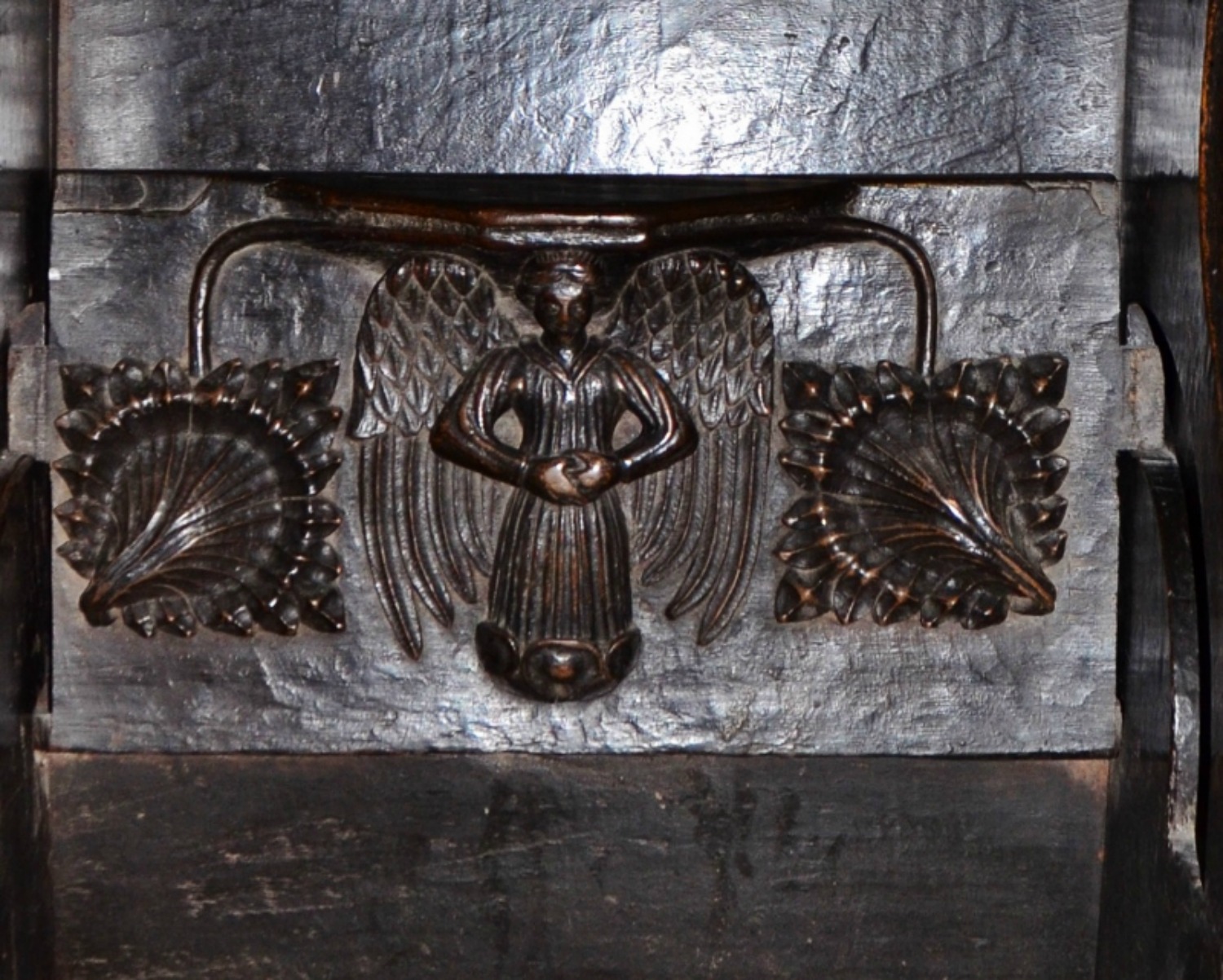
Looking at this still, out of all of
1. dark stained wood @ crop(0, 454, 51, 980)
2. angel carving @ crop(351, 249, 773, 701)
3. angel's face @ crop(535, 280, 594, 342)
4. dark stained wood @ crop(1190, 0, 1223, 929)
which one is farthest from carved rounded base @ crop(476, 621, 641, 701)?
dark stained wood @ crop(1190, 0, 1223, 929)

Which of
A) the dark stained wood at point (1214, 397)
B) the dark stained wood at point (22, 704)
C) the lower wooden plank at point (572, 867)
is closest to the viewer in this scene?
the dark stained wood at point (1214, 397)

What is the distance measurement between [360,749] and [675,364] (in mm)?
493

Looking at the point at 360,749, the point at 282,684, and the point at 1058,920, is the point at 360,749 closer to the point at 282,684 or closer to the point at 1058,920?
the point at 282,684

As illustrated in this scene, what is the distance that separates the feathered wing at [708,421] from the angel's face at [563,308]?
0.17ft

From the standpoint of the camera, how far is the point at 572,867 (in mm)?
1740

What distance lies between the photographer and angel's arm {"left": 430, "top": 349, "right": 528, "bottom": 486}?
5.42 ft

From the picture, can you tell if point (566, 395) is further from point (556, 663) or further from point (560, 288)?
point (556, 663)

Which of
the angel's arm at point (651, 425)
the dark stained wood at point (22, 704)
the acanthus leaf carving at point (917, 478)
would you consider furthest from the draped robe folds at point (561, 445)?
the dark stained wood at point (22, 704)

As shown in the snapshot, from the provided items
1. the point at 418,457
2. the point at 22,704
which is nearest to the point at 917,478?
the point at 418,457

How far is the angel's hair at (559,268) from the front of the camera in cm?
162

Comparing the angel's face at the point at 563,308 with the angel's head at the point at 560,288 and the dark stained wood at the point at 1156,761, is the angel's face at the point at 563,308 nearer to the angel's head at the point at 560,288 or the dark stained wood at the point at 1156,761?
the angel's head at the point at 560,288

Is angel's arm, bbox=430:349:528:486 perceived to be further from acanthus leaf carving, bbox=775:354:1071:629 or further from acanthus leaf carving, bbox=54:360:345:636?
acanthus leaf carving, bbox=775:354:1071:629

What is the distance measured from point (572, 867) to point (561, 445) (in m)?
0.43

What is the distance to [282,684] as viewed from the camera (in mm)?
1699
